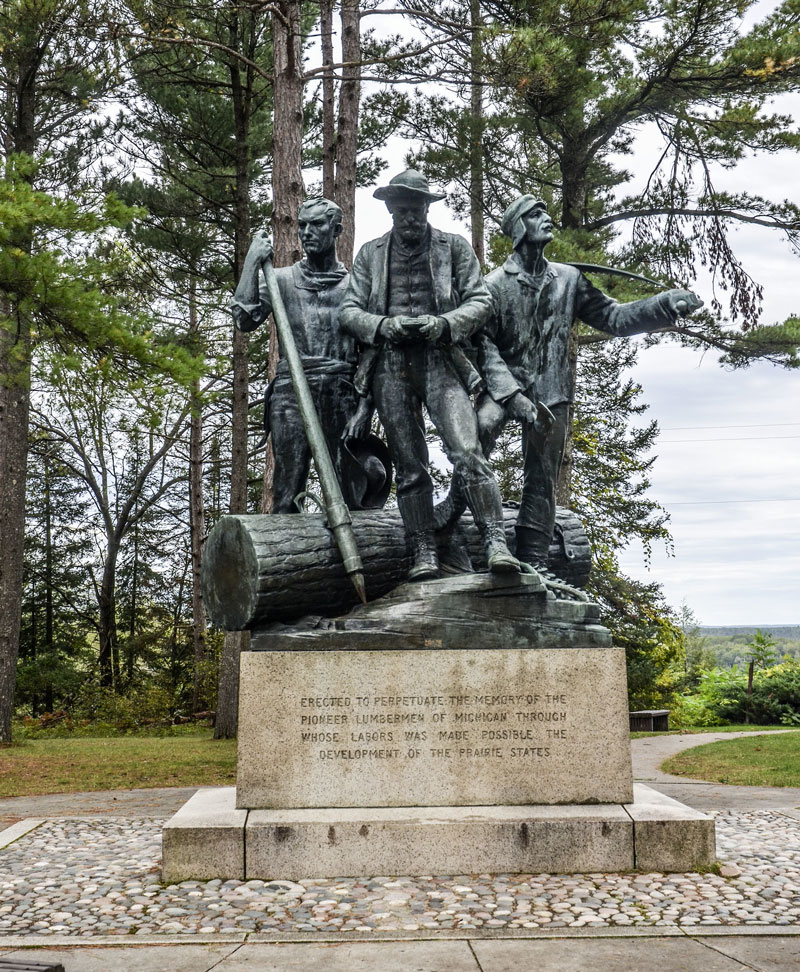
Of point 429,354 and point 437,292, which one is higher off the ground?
point 437,292

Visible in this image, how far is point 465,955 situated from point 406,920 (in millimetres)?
548

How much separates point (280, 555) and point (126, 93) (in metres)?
13.1

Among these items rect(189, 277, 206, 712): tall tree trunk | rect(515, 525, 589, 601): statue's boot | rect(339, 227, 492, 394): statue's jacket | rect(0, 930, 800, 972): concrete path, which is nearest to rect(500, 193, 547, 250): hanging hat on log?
rect(339, 227, 492, 394): statue's jacket

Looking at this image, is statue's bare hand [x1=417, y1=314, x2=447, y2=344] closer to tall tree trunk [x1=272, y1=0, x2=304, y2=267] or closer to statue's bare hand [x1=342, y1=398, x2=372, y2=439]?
statue's bare hand [x1=342, y1=398, x2=372, y2=439]

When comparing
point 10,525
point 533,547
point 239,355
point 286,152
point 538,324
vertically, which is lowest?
point 533,547

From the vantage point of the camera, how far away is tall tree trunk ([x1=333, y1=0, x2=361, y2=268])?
13255 millimetres

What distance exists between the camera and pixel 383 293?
6.13 meters

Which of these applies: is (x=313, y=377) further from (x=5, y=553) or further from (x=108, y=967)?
(x=5, y=553)

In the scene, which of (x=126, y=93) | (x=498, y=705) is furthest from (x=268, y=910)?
(x=126, y=93)

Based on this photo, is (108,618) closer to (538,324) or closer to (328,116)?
(328,116)

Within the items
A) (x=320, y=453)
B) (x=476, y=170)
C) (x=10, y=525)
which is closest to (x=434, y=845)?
(x=320, y=453)

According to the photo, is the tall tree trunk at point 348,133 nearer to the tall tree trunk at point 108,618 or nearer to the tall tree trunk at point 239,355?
the tall tree trunk at point 239,355

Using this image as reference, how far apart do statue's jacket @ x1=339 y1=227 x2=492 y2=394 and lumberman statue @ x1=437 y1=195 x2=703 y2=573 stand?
202mm

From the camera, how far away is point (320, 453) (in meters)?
5.97
